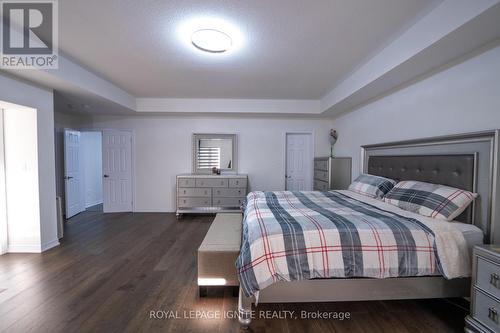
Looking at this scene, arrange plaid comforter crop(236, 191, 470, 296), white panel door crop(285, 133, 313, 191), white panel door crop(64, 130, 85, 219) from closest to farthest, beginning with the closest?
plaid comforter crop(236, 191, 470, 296), white panel door crop(64, 130, 85, 219), white panel door crop(285, 133, 313, 191)

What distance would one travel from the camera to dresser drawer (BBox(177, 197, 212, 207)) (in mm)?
4602

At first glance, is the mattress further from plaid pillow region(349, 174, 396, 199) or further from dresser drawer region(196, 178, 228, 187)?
dresser drawer region(196, 178, 228, 187)

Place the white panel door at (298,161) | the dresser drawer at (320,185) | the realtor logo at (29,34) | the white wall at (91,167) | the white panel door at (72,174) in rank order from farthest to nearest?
the white wall at (91,167) → the white panel door at (298,161) → the white panel door at (72,174) → the dresser drawer at (320,185) → the realtor logo at (29,34)

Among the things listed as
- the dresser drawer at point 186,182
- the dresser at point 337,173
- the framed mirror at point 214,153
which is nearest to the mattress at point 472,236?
the dresser at point 337,173

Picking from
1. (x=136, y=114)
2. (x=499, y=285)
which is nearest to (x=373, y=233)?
(x=499, y=285)

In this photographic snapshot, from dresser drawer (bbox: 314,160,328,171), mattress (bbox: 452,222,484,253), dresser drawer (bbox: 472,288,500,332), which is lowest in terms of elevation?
dresser drawer (bbox: 472,288,500,332)

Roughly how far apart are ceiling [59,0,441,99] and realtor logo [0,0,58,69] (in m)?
0.10

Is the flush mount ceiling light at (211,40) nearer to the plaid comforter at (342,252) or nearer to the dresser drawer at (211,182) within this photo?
the plaid comforter at (342,252)

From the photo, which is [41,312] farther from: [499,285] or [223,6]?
[499,285]

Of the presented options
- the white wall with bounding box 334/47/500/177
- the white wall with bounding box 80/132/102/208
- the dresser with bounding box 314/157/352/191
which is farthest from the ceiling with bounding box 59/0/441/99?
the white wall with bounding box 80/132/102/208

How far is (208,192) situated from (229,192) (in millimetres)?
442

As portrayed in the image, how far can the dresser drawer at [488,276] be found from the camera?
1398 millimetres

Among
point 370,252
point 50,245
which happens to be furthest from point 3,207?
point 370,252

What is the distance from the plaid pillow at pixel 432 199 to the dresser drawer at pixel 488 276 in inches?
16.8
